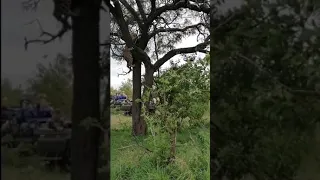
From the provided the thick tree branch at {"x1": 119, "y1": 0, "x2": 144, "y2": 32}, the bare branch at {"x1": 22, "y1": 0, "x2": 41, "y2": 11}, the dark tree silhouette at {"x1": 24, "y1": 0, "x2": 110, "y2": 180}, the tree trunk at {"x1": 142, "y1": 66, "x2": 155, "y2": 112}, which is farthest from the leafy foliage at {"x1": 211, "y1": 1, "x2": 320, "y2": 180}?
the tree trunk at {"x1": 142, "y1": 66, "x2": 155, "y2": 112}

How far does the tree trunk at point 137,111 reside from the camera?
1842 millimetres

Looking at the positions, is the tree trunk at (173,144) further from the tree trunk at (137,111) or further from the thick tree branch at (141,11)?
the thick tree branch at (141,11)

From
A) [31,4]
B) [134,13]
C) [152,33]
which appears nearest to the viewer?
[31,4]

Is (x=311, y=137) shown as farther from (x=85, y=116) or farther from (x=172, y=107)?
(x=172, y=107)

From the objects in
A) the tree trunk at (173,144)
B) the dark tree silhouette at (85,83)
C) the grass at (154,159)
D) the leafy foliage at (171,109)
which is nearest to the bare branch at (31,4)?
the dark tree silhouette at (85,83)

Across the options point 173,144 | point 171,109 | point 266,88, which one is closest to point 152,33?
point 171,109

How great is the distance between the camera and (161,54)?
211 centimetres

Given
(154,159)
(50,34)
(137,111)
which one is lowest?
(154,159)

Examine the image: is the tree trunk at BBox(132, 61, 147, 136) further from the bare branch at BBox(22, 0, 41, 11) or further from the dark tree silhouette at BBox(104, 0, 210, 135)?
the bare branch at BBox(22, 0, 41, 11)

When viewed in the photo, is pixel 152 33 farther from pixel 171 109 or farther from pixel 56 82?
pixel 56 82

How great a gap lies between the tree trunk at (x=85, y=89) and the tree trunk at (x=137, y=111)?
1.11 metres

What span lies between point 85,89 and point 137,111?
4.07 feet

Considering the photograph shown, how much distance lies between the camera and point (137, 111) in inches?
74.9

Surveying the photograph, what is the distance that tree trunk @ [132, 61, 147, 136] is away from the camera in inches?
72.5
